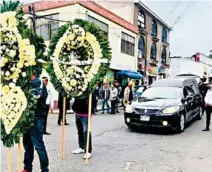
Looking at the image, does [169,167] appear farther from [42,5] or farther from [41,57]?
[42,5]

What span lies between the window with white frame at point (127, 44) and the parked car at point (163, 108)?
15.7 meters

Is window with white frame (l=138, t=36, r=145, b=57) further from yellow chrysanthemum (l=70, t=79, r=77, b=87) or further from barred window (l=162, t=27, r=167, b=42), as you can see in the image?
yellow chrysanthemum (l=70, t=79, r=77, b=87)

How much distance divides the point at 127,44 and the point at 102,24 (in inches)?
203

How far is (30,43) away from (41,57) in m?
0.26

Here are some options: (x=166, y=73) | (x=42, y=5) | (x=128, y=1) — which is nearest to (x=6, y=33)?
(x=42, y=5)

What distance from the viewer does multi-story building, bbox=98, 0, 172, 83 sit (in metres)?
30.2

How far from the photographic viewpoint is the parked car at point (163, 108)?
31.0ft

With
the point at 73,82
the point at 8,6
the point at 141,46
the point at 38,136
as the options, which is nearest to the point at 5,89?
the point at 38,136

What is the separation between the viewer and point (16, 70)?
434 cm

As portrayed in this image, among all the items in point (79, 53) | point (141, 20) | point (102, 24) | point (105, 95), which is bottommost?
point (105, 95)

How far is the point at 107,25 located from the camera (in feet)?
79.0

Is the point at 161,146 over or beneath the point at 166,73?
beneath

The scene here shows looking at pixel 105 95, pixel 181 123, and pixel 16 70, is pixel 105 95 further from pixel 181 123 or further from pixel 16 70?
pixel 16 70

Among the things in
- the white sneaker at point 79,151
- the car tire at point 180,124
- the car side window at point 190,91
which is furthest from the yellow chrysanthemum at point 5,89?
the car side window at point 190,91
